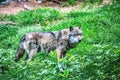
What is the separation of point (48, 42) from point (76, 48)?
196 centimetres

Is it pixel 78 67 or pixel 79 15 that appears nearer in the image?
pixel 78 67

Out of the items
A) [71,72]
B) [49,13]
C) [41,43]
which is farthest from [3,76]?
[49,13]

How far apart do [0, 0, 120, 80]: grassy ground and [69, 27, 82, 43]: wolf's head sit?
41 centimetres

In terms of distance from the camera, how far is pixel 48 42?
9.86 m

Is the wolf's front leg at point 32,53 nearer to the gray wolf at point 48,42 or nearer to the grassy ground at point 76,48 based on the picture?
the gray wolf at point 48,42

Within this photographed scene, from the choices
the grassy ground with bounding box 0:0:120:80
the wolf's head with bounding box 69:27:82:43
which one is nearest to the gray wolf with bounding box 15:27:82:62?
the wolf's head with bounding box 69:27:82:43

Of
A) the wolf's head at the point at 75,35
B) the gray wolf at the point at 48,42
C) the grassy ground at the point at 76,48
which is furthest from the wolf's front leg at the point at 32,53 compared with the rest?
the wolf's head at the point at 75,35

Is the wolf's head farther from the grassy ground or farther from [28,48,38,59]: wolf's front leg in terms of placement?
[28,48,38,59]: wolf's front leg

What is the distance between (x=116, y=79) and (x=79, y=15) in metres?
10.9

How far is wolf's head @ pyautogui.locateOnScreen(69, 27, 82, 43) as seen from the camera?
9.19m

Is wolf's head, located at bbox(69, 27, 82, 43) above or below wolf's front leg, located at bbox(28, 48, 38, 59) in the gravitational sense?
above

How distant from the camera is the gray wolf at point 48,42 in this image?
951cm

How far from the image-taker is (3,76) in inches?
280

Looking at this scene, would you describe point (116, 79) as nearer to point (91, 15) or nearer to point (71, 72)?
point (71, 72)
